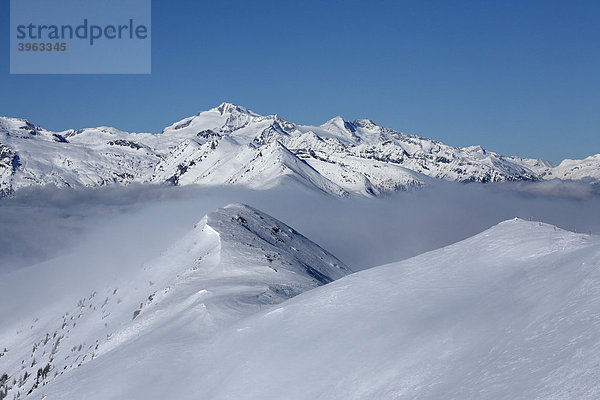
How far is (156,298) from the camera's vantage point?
3275 centimetres

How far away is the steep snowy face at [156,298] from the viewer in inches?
920

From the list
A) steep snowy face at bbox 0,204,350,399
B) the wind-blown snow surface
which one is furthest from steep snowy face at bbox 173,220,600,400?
steep snowy face at bbox 0,204,350,399

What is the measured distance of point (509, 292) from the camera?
48.3ft

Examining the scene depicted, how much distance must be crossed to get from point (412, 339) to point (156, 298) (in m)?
22.1

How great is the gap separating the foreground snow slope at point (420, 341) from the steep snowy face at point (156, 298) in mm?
1964

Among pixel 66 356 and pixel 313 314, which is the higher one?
pixel 313 314

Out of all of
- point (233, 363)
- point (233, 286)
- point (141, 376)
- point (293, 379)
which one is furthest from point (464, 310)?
point (233, 286)

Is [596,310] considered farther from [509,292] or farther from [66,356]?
[66,356]

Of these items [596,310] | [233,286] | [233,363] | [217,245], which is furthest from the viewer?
[217,245]

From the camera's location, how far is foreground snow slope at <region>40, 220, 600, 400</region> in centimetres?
1065

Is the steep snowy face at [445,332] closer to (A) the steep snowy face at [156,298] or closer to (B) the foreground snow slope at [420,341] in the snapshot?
(B) the foreground snow slope at [420,341]

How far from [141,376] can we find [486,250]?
Answer: 12.7 m

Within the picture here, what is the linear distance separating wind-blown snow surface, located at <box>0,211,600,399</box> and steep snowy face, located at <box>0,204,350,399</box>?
0.41m

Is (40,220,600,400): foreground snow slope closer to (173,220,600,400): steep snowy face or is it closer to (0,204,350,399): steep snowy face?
(173,220,600,400): steep snowy face
